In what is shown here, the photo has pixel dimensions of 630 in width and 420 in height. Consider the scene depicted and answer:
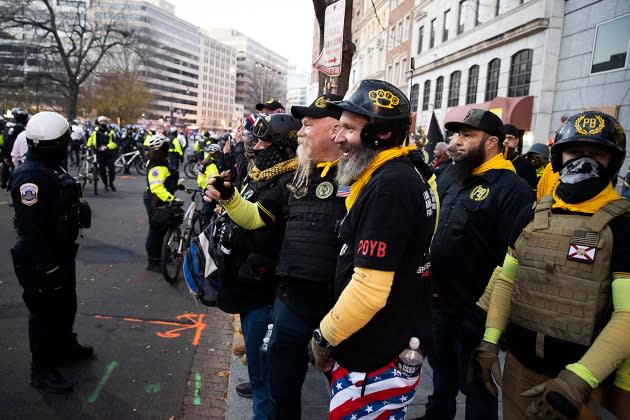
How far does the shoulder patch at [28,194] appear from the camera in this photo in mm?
3348

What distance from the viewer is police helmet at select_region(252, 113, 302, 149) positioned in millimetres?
3115

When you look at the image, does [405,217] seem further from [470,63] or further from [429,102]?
[429,102]

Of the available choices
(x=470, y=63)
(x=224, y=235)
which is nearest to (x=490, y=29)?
(x=470, y=63)

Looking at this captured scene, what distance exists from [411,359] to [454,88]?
895 inches

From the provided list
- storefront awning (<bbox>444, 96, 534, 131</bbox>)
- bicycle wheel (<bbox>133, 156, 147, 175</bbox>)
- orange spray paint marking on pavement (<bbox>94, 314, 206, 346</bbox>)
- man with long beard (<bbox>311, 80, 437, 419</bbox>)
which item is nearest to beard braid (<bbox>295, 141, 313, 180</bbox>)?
man with long beard (<bbox>311, 80, 437, 419</bbox>)

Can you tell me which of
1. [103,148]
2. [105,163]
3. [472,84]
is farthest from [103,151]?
[472,84]

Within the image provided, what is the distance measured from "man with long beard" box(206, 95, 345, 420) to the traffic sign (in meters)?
2.27

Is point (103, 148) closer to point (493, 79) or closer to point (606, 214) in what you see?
point (606, 214)

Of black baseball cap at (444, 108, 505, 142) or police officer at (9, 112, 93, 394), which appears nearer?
black baseball cap at (444, 108, 505, 142)

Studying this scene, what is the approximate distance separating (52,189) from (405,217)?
2.92 m

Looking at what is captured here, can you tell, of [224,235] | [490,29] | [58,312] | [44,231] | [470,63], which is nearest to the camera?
[224,235]

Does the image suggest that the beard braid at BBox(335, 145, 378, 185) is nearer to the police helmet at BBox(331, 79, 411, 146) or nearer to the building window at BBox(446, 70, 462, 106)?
the police helmet at BBox(331, 79, 411, 146)

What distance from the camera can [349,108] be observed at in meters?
1.98

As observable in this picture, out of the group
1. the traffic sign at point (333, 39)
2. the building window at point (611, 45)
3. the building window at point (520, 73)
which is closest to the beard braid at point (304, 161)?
the traffic sign at point (333, 39)
